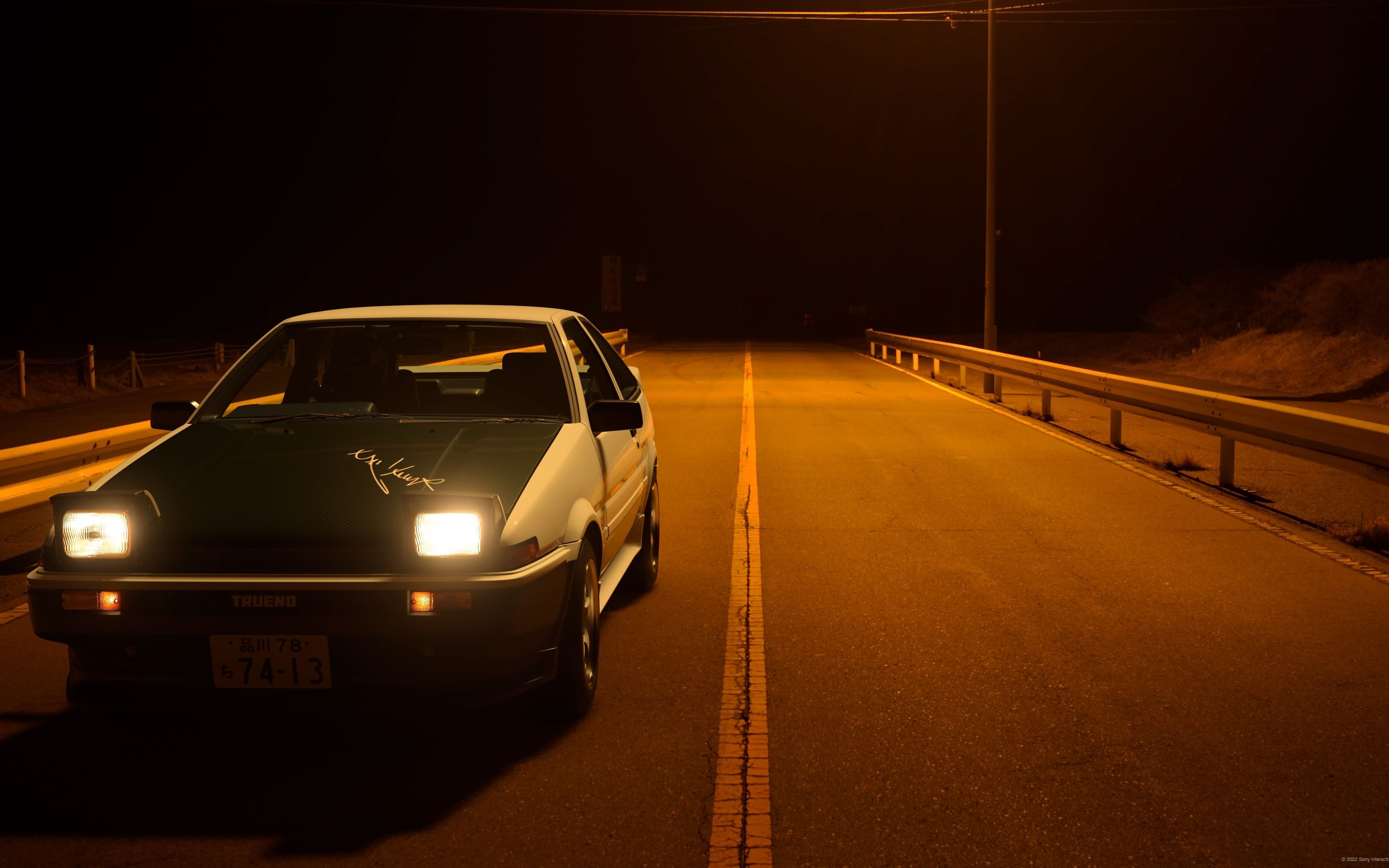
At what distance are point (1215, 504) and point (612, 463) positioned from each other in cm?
621

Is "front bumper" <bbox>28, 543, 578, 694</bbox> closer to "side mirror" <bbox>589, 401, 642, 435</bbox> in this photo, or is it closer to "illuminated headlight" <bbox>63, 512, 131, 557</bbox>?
"illuminated headlight" <bbox>63, 512, 131, 557</bbox>

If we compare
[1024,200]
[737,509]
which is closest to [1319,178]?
[1024,200]

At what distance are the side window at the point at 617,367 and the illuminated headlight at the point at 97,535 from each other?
3.07 metres

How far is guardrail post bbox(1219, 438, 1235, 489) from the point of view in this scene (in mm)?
10641

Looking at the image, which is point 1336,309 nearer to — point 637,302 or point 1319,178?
point 1319,178

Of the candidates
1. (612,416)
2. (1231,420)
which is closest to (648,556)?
(612,416)

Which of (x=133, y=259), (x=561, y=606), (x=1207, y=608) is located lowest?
(x=1207, y=608)

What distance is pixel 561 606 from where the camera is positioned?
14.2 ft

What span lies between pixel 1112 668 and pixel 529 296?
12124 centimetres

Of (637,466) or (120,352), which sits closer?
(637,466)

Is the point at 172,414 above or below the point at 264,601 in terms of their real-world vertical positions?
above

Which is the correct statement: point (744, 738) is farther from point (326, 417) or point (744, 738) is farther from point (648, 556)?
point (648, 556)

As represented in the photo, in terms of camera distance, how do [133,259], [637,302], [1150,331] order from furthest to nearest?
1. [133,259]
2. [637,302]
3. [1150,331]
